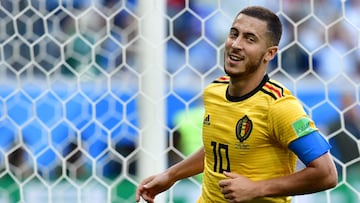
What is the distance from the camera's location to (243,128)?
1703 mm

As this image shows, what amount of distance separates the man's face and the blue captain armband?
0.18 metres

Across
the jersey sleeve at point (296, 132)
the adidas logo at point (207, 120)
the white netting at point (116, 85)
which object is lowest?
the white netting at point (116, 85)

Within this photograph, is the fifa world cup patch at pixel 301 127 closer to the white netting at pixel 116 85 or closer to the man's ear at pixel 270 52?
the man's ear at pixel 270 52

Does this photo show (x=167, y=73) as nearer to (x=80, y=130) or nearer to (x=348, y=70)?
(x=80, y=130)

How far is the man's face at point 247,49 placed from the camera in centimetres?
170

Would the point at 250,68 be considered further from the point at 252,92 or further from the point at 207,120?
the point at 207,120

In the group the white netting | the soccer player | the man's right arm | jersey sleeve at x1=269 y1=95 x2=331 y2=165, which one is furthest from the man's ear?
the white netting

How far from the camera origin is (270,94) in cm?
169

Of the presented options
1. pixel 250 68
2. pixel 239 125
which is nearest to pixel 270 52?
pixel 250 68

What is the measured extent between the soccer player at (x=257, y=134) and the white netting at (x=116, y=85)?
3.03ft

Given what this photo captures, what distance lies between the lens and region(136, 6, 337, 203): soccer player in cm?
161

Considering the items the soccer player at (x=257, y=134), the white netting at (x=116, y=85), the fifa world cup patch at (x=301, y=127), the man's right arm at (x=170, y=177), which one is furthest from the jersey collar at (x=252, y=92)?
the white netting at (x=116, y=85)

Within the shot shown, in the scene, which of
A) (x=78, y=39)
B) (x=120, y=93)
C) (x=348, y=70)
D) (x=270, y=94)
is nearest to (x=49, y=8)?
(x=78, y=39)

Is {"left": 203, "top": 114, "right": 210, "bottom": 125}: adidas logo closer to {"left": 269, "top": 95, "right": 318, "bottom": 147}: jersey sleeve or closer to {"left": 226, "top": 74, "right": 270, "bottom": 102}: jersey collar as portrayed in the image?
{"left": 226, "top": 74, "right": 270, "bottom": 102}: jersey collar
